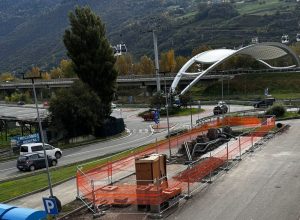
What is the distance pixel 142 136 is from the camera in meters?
56.8

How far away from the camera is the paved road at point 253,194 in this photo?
18.5 meters

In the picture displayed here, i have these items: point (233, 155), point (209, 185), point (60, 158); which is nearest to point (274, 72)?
point (60, 158)

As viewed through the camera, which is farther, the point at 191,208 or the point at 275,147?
the point at 275,147

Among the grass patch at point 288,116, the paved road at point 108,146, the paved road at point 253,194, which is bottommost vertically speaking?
the paved road at point 108,146

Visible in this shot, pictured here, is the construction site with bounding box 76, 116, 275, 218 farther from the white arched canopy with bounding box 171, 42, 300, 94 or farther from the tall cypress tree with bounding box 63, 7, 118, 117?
the white arched canopy with bounding box 171, 42, 300, 94

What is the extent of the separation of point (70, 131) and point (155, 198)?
138 feet

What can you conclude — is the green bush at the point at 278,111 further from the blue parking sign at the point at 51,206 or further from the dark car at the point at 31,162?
the blue parking sign at the point at 51,206

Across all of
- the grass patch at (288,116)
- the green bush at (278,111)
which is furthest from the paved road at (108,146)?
the grass patch at (288,116)

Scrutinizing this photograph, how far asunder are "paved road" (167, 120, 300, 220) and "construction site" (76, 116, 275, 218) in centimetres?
75

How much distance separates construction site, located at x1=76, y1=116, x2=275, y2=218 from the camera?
64.4ft

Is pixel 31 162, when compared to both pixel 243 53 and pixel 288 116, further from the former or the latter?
pixel 243 53

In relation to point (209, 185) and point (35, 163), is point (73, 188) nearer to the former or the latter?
point (209, 185)

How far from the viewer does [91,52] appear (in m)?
62.8

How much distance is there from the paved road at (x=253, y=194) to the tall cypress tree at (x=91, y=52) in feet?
122
